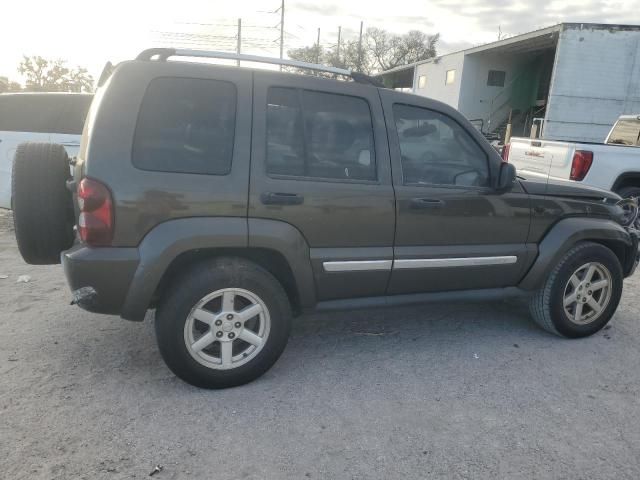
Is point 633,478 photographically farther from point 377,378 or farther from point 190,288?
point 190,288

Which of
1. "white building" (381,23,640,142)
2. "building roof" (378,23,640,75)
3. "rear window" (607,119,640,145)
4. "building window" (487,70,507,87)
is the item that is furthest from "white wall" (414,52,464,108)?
"rear window" (607,119,640,145)

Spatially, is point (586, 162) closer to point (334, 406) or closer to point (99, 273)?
point (334, 406)

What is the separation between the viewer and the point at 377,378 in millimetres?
3207

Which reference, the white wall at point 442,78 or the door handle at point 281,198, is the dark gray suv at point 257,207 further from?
the white wall at point 442,78

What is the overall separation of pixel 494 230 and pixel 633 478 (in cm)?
172

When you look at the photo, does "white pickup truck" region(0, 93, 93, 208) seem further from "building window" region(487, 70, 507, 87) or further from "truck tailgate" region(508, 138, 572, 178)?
"building window" region(487, 70, 507, 87)

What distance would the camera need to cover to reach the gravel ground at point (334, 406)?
2381mm

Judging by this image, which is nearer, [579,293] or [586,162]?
[579,293]

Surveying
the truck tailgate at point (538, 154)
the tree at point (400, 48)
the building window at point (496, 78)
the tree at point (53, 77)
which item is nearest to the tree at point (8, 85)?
the tree at point (53, 77)

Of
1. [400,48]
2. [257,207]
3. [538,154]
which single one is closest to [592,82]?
[538,154]

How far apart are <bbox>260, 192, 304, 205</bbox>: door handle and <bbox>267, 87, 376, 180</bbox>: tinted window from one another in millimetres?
140

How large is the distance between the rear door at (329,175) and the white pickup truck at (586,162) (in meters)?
3.78

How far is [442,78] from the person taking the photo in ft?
86.1

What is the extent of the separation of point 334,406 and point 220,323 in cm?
83
